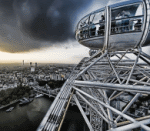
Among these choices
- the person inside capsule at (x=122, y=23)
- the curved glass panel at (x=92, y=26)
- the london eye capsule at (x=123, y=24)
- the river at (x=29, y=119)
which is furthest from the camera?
the river at (x=29, y=119)

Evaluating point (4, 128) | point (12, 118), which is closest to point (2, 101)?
point (12, 118)

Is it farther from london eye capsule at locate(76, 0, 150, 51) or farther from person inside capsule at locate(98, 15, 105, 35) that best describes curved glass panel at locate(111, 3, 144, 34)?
person inside capsule at locate(98, 15, 105, 35)

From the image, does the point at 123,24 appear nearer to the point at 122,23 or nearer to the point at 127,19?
the point at 122,23

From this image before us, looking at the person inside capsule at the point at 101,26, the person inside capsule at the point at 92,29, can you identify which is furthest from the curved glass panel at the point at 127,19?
the person inside capsule at the point at 92,29

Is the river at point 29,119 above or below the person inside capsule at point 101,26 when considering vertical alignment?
below

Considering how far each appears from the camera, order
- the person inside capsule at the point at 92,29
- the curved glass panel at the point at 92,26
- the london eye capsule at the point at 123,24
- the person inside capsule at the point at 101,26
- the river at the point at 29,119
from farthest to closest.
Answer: the river at the point at 29,119
the person inside capsule at the point at 92,29
the curved glass panel at the point at 92,26
the person inside capsule at the point at 101,26
the london eye capsule at the point at 123,24

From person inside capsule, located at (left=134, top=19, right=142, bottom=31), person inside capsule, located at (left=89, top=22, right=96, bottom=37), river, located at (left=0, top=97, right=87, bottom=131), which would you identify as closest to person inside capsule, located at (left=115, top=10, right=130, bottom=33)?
person inside capsule, located at (left=134, top=19, right=142, bottom=31)

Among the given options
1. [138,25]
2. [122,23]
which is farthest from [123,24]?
[138,25]

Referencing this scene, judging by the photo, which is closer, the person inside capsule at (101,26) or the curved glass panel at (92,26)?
the person inside capsule at (101,26)

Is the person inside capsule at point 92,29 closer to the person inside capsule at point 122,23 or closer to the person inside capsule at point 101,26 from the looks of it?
the person inside capsule at point 101,26
